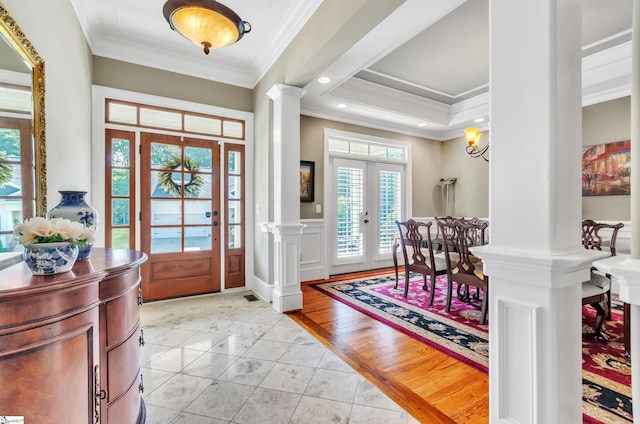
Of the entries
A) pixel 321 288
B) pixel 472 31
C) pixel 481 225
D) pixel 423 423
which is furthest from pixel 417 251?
pixel 472 31

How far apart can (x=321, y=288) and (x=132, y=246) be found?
2.41 m

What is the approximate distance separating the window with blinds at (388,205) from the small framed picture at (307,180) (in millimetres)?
1421

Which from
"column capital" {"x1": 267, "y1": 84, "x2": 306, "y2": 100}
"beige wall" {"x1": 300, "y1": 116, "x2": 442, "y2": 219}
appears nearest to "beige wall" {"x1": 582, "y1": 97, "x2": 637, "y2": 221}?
"beige wall" {"x1": 300, "y1": 116, "x2": 442, "y2": 219}

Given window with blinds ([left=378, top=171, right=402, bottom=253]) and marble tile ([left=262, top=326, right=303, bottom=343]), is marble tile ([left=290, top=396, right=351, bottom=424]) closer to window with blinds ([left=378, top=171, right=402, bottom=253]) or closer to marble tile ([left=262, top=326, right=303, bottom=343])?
marble tile ([left=262, top=326, right=303, bottom=343])

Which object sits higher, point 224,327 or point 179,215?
point 179,215

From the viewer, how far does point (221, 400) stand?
68.0 inches

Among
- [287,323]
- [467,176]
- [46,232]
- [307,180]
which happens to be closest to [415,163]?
[467,176]

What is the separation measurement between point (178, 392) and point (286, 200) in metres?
1.92

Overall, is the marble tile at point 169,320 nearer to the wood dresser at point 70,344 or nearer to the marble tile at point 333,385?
the wood dresser at point 70,344

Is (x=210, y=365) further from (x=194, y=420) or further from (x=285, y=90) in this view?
(x=285, y=90)

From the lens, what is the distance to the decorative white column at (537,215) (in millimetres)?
995

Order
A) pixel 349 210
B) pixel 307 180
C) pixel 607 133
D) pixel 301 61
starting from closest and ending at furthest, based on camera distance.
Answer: pixel 301 61 < pixel 607 133 < pixel 307 180 < pixel 349 210

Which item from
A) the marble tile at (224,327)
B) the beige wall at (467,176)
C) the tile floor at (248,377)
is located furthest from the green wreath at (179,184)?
the beige wall at (467,176)

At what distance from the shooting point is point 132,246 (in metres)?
3.34
